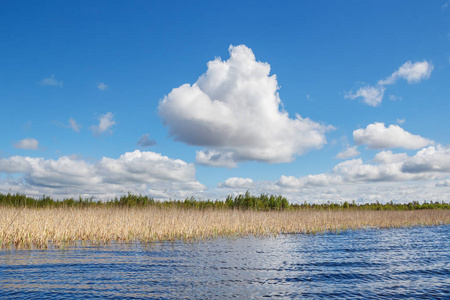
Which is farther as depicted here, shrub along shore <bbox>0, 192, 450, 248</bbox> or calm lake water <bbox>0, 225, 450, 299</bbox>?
shrub along shore <bbox>0, 192, 450, 248</bbox>

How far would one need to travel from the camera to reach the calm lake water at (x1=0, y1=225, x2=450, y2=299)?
744 centimetres

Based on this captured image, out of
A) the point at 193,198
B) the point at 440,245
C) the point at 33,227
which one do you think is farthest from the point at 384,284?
the point at 193,198

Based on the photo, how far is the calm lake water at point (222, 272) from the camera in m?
7.44

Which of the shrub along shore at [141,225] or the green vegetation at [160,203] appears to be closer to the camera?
the shrub along shore at [141,225]

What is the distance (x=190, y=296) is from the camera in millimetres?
7215

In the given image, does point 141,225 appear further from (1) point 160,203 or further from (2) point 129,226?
(1) point 160,203

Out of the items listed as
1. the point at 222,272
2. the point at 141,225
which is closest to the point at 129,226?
the point at 141,225

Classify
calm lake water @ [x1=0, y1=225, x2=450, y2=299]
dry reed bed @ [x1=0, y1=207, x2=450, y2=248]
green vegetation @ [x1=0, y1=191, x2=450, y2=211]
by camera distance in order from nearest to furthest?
1. calm lake water @ [x1=0, y1=225, x2=450, y2=299]
2. dry reed bed @ [x1=0, y1=207, x2=450, y2=248]
3. green vegetation @ [x1=0, y1=191, x2=450, y2=211]

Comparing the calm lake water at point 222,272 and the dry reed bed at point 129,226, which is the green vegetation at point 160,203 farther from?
the calm lake water at point 222,272

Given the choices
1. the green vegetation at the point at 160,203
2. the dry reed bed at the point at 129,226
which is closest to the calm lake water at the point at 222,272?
the dry reed bed at the point at 129,226

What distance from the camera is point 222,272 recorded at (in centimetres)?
959

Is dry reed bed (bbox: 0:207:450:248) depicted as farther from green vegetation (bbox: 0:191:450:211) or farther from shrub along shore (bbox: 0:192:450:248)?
green vegetation (bbox: 0:191:450:211)

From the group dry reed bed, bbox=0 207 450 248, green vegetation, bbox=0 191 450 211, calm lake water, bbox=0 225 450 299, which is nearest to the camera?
calm lake water, bbox=0 225 450 299

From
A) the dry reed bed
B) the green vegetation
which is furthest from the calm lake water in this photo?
the green vegetation
